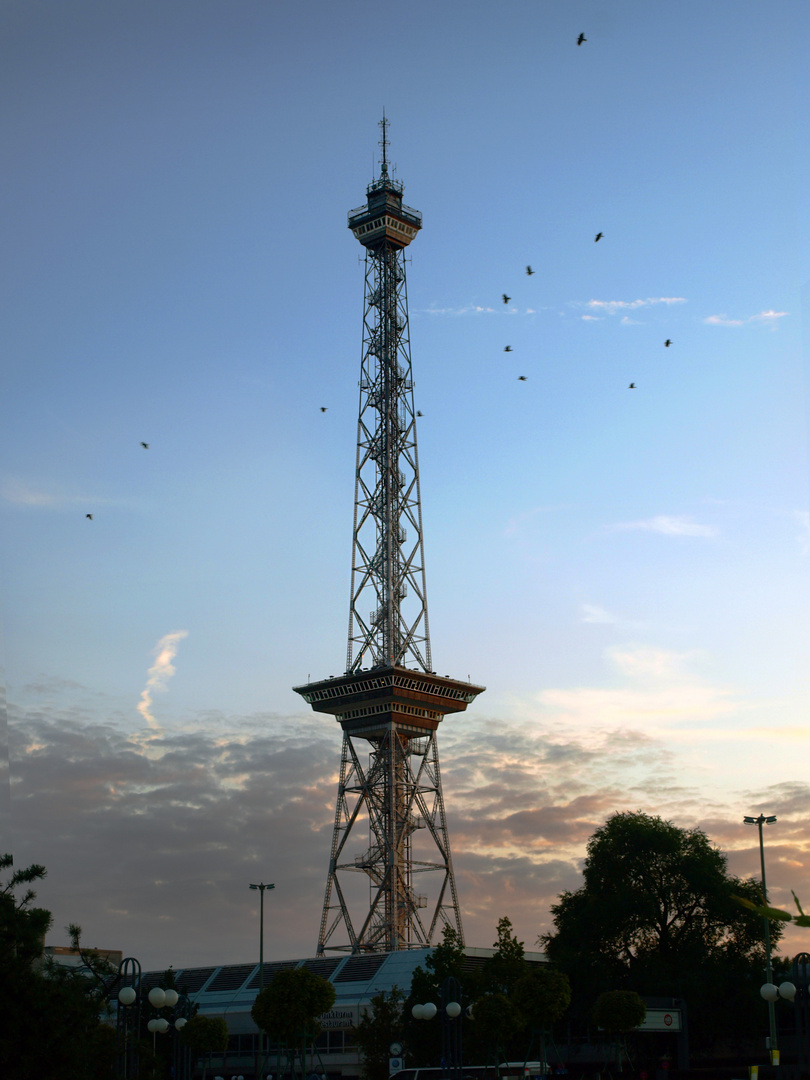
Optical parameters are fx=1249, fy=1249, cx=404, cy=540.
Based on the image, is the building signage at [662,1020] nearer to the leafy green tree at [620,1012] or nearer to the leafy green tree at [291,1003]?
the leafy green tree at [620,1012]

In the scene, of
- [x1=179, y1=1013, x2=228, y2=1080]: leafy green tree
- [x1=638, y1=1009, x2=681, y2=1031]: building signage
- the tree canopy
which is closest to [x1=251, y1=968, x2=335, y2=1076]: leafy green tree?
the tree canopy

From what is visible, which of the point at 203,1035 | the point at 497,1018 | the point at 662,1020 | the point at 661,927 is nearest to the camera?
the point at 497,1018

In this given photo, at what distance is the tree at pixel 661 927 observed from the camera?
69.7 m

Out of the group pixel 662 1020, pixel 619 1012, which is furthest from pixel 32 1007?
pixel 662 1020

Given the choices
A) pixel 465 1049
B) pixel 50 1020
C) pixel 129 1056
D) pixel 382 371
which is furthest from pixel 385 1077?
pixel 382 371

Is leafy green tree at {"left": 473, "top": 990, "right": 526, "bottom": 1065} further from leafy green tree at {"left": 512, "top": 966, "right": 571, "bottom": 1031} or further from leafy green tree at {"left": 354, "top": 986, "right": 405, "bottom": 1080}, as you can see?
leafy green tree at {"left": 354, "top": 986, "right": 405, "bottom": 1080}

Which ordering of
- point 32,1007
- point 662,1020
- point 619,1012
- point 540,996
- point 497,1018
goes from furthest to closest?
point 662,1020 → point 619,1012 → point 497,1018 → point 540,996 → point 32,1007

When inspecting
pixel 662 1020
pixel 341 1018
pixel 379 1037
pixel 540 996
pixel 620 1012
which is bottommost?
pixel 341 1018

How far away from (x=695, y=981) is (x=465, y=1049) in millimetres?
19112

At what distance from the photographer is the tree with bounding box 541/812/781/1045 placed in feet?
229

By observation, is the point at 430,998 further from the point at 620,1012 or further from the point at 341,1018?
the point at 341,1018

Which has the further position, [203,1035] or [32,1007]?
[203,1035]

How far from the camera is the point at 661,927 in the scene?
2960 inches

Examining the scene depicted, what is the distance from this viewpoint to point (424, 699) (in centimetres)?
11706
